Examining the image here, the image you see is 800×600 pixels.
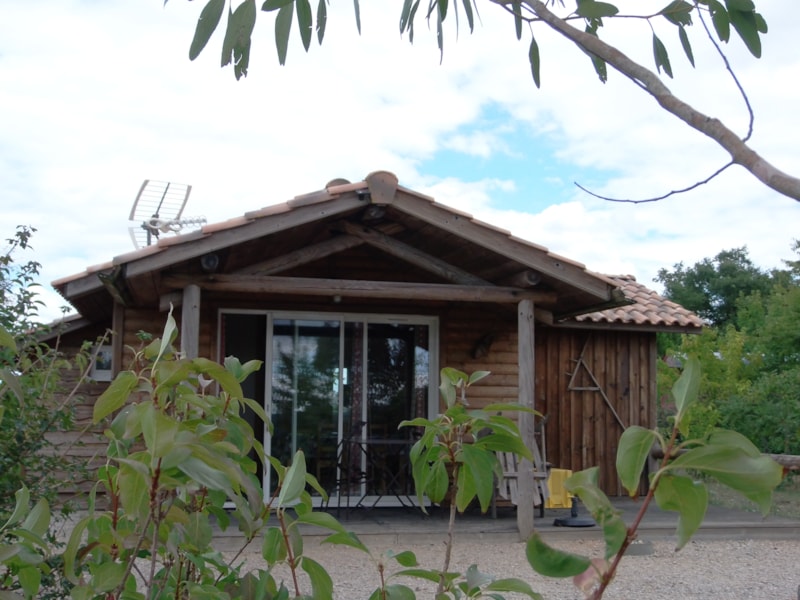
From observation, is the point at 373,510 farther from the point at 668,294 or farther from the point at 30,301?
the point at 668,294

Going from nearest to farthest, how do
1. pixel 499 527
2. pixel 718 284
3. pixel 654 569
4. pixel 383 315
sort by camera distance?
1. pixel 654 569
2. pixel 499 527
3. pixel 383 315
4. pixel 718 284

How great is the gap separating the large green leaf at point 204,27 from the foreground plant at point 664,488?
1.41 metres

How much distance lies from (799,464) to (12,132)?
10.7m

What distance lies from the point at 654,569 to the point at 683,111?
6.12 metres

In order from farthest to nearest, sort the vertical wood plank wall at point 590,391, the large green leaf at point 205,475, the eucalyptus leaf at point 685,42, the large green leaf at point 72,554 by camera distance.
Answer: the vertical wood plank wall at point 590,391, the eucalyptus leaf at point 685,42, the large green leaf at point 72,554, the large green leaf at point 205,475

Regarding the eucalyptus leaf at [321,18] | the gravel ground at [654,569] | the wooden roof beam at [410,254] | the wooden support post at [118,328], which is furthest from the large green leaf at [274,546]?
the wooden support post at [118,328]

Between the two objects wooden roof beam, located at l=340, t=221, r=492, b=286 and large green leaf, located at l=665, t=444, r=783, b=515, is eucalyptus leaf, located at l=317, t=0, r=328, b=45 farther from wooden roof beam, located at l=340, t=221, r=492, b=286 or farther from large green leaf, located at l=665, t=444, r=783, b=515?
wooden roof beam, located at l=340, t=221, r=492, b=286

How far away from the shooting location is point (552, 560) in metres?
0.67

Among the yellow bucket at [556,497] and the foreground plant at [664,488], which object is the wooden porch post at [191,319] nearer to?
the yellow bucket at [556,497]

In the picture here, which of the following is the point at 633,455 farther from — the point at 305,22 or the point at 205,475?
the point at 305,22

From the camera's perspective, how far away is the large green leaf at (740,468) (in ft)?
2.13

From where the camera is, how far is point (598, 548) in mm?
7855

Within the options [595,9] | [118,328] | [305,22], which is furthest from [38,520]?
[118,328]

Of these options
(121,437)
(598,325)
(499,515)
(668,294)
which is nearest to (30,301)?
(121,437)
